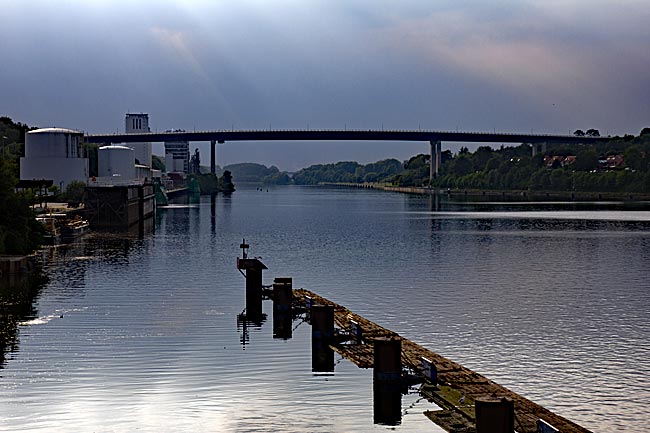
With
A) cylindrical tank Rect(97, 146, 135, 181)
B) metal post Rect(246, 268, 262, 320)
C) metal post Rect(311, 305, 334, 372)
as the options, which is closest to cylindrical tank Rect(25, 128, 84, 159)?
cylindrical tank Rect(97, 146, 135, 181)

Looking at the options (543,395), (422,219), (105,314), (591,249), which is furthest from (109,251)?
(422,219)

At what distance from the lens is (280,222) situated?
458 ft

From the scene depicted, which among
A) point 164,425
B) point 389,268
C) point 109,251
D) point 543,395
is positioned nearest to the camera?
point 164,425

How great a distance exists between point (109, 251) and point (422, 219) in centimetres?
6919

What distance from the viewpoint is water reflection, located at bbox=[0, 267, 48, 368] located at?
40812 millimetres

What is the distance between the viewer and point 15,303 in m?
51.0

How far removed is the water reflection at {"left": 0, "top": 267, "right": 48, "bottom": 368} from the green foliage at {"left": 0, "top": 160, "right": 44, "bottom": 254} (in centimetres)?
224

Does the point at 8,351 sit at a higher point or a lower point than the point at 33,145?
lower

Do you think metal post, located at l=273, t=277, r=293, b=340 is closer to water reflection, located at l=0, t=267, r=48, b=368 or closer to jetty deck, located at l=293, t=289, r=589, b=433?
jetty deck, located at l=293, t=289, r=589, b=433

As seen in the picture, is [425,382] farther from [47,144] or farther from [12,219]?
[47,144]

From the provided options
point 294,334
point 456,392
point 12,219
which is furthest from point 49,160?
point 456,392

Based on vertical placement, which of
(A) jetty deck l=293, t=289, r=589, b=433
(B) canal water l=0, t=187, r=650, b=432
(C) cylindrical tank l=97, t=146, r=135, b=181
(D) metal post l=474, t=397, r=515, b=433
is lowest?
(B) canal water l=0, t=187, r=650, b=432

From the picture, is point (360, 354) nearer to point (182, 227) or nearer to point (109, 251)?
point (109, 251)

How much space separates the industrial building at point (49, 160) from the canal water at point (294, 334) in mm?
48860
